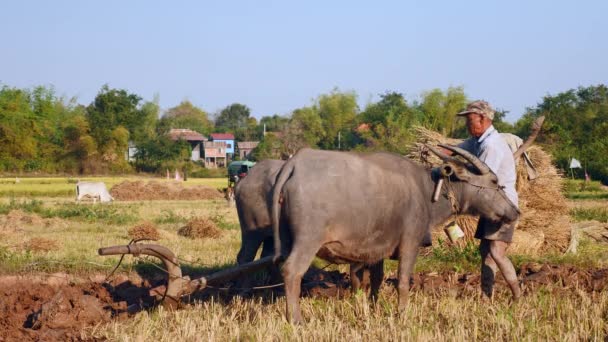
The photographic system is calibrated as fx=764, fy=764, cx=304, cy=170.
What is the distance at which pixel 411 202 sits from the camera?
6.68m

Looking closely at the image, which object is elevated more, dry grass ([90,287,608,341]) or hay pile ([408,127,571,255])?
hay pile ([408,127,571,255])

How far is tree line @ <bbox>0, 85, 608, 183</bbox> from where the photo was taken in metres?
43.6

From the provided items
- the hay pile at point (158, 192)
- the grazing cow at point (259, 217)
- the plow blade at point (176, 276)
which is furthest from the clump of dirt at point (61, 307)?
the hay pile at point (158, 192)

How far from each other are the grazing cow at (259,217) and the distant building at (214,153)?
7350 centimetres

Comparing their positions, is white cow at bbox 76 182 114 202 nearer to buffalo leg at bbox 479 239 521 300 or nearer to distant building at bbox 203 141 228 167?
buffalo leg at bbox 479 239 521 300

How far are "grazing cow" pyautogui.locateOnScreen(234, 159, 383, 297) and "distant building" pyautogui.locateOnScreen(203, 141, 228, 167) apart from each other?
241 feet

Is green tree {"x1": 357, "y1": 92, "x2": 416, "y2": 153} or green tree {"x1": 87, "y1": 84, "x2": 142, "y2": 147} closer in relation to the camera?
green tree {"x1": 357, "y1": 92, "x2": 416, "y2": 153}

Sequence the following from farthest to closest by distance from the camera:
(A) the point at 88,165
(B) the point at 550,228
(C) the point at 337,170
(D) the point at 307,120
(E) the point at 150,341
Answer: (D) the point at 307,120, (A) the point at 88,165, (B) the point at 550,228, (C) the point at 337,170, (E) the point at 150,341

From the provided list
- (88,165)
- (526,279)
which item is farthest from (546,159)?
(88,165)

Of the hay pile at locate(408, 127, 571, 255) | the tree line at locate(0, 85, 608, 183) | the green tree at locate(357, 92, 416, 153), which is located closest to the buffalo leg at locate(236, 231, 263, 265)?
the hay pile at locate(408, 127, 571, 255)

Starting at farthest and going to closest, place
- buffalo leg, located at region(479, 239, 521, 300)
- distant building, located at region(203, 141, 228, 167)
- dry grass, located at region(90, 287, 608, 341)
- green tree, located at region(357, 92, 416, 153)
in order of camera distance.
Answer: distant building, located at region(203, 141, 228, 167) → green tree, located at region(357, 92, 416, 153) → buffalo leg, located at region(479, 239, 521, 300) → dry grass, located at region(90, 287, 608, 341)

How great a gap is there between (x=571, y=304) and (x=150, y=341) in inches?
140

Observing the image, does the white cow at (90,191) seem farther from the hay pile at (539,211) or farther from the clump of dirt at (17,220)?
the hay pile at (539,211)

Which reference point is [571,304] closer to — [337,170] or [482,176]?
[482,176]
